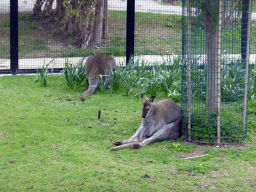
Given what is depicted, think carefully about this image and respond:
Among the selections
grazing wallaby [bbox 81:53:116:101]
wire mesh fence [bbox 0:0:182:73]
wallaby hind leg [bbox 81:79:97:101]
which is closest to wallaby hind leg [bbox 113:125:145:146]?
wallaby hind leg [bbox 81:79:97:101]

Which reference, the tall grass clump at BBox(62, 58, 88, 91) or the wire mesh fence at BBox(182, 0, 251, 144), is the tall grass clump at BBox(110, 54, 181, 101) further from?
the wire mesh fence at BBox(182, 0, 251, 144)

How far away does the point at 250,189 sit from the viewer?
4.30 metres

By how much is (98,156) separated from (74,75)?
12.3ft

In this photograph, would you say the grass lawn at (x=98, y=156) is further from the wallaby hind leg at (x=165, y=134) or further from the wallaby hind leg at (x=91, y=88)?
the wallaby hind leg at (x=91, y=88)

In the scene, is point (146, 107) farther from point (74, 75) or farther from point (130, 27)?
point (130, 27)

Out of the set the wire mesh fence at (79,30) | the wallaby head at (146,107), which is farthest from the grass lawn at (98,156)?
the wire mesh fence at (79,30)

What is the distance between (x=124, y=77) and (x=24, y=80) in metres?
2.95

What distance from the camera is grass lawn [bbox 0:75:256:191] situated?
14.5ft

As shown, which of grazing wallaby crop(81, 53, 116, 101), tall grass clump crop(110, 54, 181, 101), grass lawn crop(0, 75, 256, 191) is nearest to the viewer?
grass lawn crop(0, 75, 256, 191)

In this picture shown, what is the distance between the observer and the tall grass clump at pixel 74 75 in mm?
8500

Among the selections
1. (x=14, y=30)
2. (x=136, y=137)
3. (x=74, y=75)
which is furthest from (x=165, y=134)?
(x=14, y=30)

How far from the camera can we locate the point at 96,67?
8586 millimetres

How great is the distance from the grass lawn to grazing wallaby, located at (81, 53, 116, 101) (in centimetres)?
93

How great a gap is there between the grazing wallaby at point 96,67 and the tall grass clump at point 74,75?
174mm
